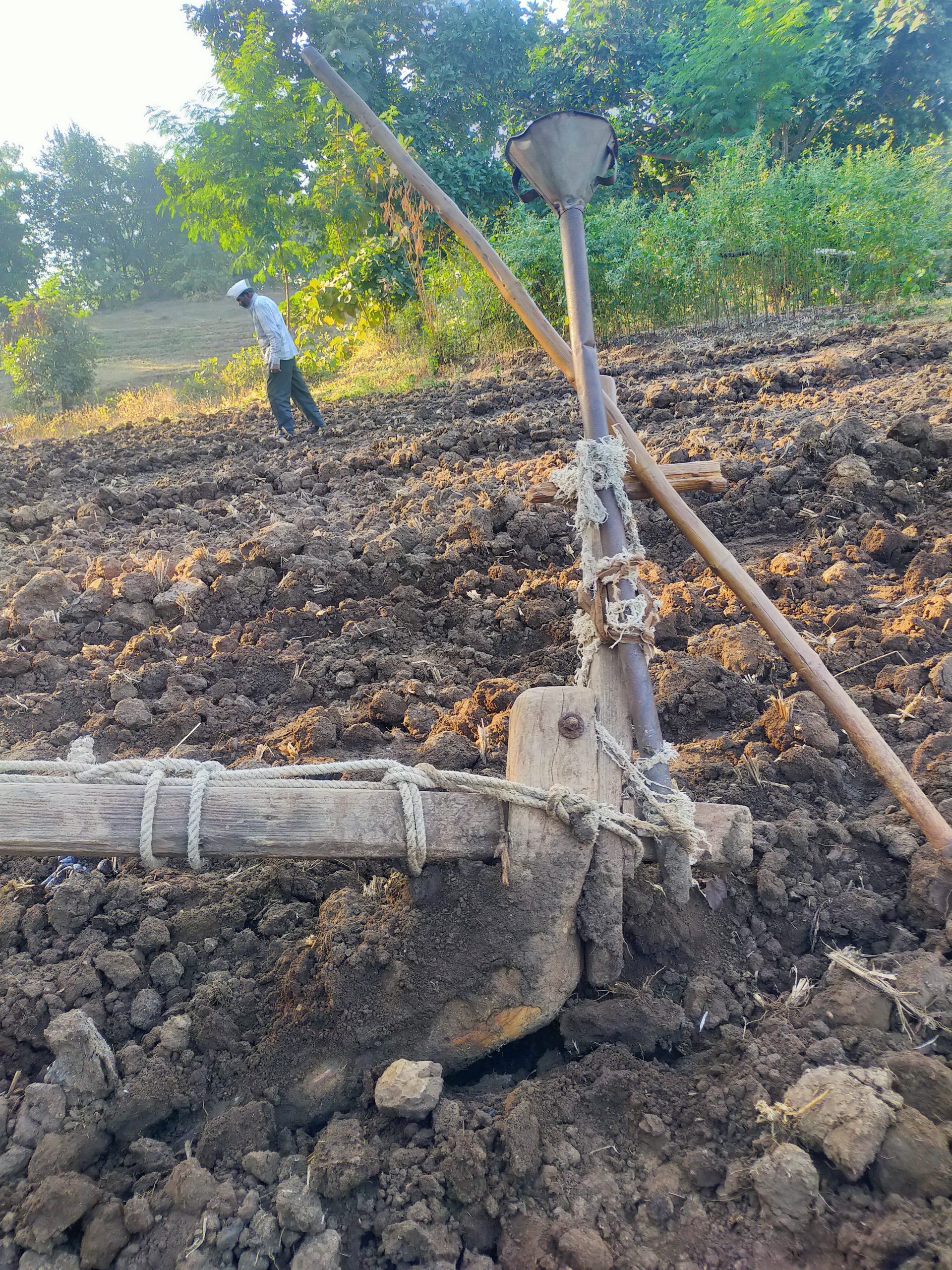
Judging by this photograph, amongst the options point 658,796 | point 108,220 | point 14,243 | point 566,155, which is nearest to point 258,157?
point 566,155

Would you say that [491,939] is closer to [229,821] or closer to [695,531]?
[229,821]

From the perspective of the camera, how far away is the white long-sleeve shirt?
7.64 meters

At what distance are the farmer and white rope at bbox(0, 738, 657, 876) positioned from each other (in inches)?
259

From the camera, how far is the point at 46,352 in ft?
48.9

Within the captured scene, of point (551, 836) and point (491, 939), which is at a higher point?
point (551, 836)

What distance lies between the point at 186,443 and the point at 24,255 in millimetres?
27362

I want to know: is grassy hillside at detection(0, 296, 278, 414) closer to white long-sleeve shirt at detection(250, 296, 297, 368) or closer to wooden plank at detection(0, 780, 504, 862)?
white long-sleeve shirt at detection(250, 296, 297, 368)

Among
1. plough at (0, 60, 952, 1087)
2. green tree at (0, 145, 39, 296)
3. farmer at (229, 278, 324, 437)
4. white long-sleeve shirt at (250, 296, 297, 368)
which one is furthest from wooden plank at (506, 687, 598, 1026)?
green tree at (0, 145, 39, 296)

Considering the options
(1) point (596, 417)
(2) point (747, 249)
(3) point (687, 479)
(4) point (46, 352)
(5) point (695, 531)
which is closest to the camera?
(1) point (596, 417)

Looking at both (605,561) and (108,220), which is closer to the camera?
(605,561)

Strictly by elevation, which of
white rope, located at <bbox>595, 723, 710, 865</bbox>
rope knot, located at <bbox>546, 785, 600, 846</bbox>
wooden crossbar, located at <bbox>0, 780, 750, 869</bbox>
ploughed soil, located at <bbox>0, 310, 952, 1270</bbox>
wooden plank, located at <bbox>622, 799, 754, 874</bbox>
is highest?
wooden crossbar, located at <bbox>0, 780, 750, 869</bbox>

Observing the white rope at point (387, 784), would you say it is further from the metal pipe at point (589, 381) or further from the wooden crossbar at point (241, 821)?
the metal pipe at point (589, 381)

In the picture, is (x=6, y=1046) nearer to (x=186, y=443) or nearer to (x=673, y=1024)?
(x=673, y=1024)

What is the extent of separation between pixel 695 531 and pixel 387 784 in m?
1.24
